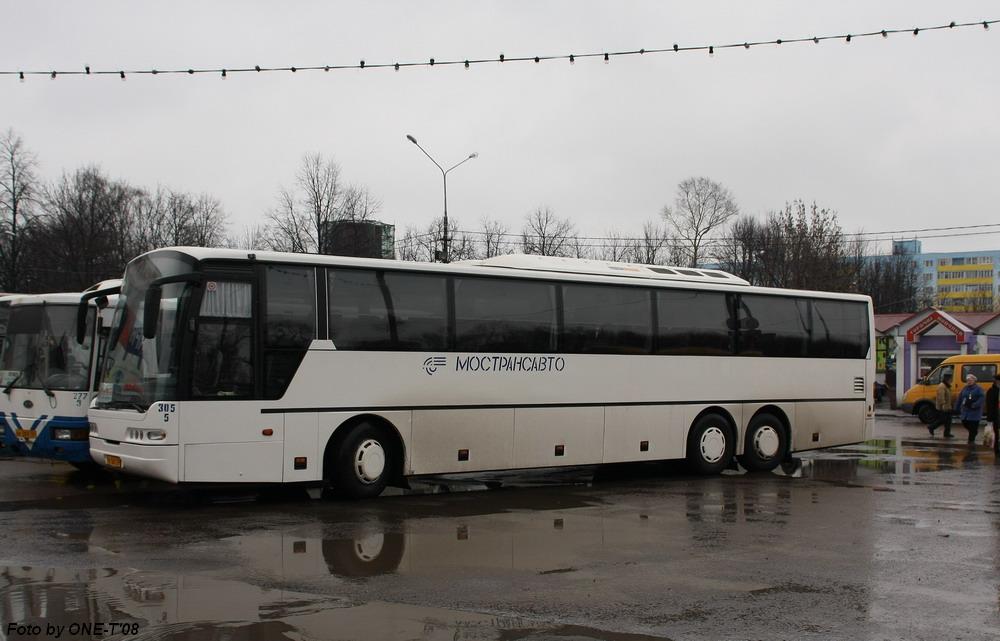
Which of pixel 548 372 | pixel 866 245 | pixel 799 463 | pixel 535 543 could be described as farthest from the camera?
pixel 866 245

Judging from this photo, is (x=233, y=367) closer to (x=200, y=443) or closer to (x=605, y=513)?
(x=200, y=443)

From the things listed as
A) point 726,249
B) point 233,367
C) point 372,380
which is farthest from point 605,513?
point 726,249

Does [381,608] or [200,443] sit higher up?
[200,443]

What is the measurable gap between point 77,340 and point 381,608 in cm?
991

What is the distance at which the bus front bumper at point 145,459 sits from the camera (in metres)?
11.3

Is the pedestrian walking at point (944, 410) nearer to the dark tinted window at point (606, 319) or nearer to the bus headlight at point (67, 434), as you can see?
the dark tinted window at point (606, 319)

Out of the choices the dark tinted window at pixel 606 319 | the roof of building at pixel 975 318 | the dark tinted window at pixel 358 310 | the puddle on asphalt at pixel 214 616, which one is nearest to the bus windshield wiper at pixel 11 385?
the dark tinted window at pixel 358 310

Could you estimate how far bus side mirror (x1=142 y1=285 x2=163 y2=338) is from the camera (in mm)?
11430

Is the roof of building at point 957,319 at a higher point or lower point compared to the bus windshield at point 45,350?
higher

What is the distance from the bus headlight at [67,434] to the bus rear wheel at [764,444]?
36.4 feet

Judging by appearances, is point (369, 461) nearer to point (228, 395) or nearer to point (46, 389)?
point (228, 395)

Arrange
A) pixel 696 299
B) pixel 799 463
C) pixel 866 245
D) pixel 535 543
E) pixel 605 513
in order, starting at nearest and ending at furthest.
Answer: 1. pixel 535 543
2. pixel 605 513
3. pixel 696 299
4. pixel 799 463
5. pixel 866 245

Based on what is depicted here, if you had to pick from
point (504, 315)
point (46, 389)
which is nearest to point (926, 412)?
point (504, 315)

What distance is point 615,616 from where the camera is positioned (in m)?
6.96
